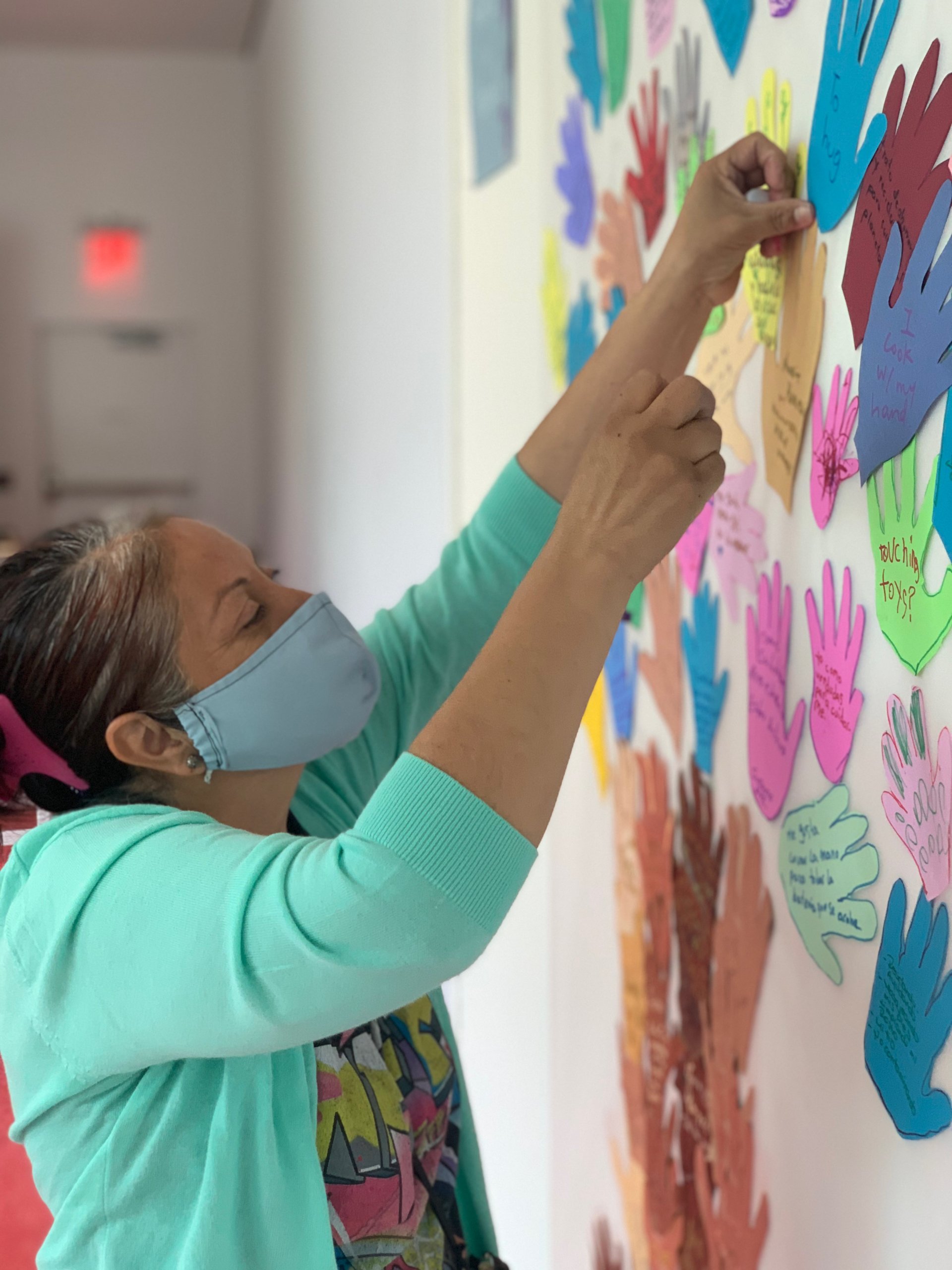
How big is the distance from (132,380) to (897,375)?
5.12m

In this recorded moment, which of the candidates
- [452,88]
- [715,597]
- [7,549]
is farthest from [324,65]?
[715,597]

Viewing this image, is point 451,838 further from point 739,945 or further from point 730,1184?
point 730,1184

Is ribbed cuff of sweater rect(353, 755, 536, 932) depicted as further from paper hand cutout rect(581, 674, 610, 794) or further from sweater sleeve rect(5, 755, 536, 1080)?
paper hand cutout rect(581, 674, 610, 794)

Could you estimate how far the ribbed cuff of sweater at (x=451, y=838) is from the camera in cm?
62

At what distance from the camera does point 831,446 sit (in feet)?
2.48

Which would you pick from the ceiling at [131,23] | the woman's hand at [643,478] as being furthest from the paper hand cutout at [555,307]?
the ceiling at [131,23]

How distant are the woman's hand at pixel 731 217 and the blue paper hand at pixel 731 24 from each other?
72 millimetres

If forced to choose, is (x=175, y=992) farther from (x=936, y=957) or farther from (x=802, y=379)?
(x=802, y=379)

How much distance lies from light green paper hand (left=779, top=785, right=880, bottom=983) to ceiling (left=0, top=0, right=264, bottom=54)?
462cm

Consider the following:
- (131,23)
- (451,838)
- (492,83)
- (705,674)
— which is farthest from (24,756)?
(131,23)

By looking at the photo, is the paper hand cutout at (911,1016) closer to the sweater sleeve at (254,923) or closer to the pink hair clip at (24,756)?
the sweater sleeve at (254,923)

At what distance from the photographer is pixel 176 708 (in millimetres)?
859

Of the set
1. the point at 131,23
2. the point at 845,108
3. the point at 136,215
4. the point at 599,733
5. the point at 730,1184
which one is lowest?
the point at 730,1184

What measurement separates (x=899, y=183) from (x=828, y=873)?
42cm
